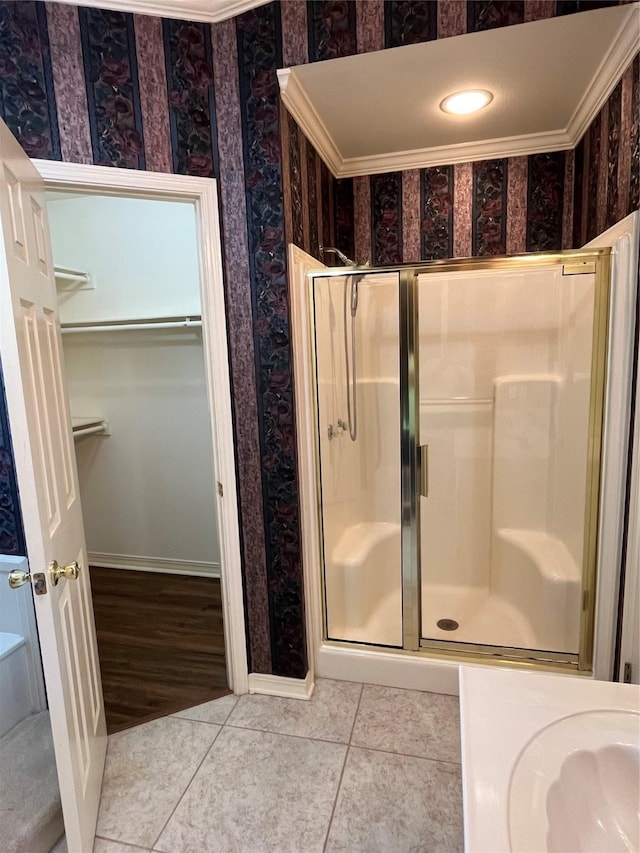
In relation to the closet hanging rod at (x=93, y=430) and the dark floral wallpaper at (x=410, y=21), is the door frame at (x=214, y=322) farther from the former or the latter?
the closet hanging rod at (x=93, y=430)

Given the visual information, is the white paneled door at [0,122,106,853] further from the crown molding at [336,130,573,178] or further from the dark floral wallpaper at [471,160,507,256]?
the dark floral wallpaper at [471,160,507,256]

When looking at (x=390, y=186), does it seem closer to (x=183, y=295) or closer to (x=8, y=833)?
(x=183, y=295)

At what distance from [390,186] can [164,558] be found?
284 centimetres

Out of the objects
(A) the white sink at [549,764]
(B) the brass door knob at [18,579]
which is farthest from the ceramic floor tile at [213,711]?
(A) the white sink at [549,764]

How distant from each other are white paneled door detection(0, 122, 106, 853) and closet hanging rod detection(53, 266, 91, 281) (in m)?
1.54

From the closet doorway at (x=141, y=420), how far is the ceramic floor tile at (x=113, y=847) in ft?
3.19

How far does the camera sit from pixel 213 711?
2.15 meters

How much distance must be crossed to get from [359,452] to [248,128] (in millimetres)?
1584

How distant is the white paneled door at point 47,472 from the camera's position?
128 cm

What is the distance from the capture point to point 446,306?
2639mm

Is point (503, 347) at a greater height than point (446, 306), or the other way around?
point (446, 306)

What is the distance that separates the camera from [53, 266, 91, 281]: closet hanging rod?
3.06m

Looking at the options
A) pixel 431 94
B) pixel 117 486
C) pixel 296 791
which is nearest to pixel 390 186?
pixel 431 94

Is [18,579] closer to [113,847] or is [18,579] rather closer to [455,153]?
[113,847]
